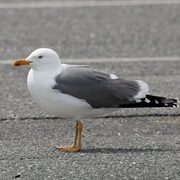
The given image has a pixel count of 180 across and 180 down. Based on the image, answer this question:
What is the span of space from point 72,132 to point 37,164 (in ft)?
3.76

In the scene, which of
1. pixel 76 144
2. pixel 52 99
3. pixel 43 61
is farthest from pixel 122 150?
pixel 43 61

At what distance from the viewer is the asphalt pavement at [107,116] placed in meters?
5.95

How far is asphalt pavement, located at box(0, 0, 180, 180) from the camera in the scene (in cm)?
595

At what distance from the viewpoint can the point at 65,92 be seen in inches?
252

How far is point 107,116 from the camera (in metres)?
7.59

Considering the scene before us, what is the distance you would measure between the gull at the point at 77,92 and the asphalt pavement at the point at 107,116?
338mm

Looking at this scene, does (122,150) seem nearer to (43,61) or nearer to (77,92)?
(77,92)

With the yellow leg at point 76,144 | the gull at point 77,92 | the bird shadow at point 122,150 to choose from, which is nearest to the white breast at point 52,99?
the gull at point 77,92

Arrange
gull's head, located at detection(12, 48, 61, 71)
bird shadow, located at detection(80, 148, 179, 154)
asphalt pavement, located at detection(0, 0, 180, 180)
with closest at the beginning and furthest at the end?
asphalt pavement, located at detection(0, 0, 180, 180)
bird shadow, located at detection(80, 148, 179, 154)
gull's head, located at detection(12, 48, 61, 71)

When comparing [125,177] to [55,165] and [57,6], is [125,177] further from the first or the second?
[57,6]

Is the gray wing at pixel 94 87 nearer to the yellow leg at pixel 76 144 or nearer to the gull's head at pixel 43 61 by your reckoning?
the gull's head at pixel 43 61

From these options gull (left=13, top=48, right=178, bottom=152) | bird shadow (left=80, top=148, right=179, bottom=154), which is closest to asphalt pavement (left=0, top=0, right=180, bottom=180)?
bird shadow (left=80, top=148, right=179, bottom=154)

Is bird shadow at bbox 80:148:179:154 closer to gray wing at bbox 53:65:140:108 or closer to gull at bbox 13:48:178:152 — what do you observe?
gull at bbox 13:48:178:152

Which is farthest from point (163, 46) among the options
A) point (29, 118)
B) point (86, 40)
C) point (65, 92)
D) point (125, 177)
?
point (125, 177)
